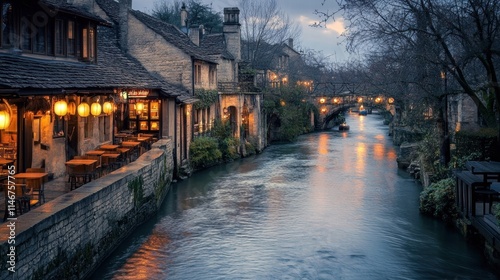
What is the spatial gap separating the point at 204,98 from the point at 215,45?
10627 mm

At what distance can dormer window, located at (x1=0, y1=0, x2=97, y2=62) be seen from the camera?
14.5m

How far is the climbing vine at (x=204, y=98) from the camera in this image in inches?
1284

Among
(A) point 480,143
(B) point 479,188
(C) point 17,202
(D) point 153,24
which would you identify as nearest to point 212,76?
(D) point 153,24

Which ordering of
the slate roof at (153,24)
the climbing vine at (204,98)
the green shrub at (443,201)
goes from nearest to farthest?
the green shrub at (443,201) < the slate roof at (153,24) < the climbing vine at (204,98)

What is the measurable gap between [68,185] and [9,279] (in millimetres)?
7956

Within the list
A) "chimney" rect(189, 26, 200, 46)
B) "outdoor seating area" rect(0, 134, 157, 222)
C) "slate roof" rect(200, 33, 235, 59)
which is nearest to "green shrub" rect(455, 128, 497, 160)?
"outdoor seating area" rect(0, 134, 157, 222)

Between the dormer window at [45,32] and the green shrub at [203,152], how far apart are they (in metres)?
11.9

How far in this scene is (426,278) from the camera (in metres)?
13.8

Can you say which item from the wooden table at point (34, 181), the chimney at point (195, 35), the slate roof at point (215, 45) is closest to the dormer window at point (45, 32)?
the wooden table at point (34, 181)

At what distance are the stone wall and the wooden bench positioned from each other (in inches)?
383

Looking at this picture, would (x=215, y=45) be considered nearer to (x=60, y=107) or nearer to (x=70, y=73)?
(x=70, y=73)

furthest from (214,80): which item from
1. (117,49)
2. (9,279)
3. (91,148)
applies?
(9,279)

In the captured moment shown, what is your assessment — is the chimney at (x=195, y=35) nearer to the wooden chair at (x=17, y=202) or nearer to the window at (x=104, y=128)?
the window at (x=104, y=128)

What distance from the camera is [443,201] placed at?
18641mm
